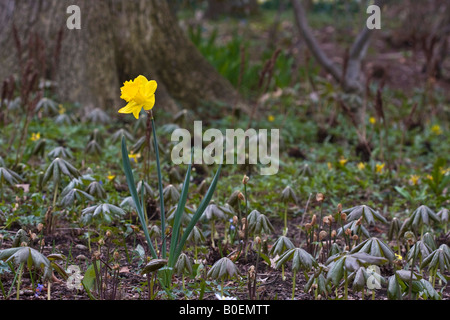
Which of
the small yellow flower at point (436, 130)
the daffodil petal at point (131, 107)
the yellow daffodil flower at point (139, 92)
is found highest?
the yellow daffodil flower at point (139, 92)

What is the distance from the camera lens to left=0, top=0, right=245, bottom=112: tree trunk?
4.39 m

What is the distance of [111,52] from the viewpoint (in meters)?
4.49

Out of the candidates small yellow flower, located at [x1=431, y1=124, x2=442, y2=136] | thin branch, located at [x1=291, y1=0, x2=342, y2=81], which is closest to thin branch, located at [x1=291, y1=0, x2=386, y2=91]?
thin branch, located at [x1=291, y1=0, x2=342, y2=81]

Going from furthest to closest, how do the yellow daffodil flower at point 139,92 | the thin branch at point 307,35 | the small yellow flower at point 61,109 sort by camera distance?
1. the thin branch at point 307,35
2. the small yellow flower at point 61,109
3. the yellow daffodil flower at point 139,92

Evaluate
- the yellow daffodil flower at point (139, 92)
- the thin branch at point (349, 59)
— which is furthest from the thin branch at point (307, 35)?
the yellow daffodil flower at point (139, 92)

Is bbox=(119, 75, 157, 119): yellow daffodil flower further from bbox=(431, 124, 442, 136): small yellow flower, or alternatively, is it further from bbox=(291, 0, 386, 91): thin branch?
bbox=(431, 124, 442, 136): small yellow flower

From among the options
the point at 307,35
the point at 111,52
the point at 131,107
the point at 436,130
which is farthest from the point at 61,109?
the point at 436,130

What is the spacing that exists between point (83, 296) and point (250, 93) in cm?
438

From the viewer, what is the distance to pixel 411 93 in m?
6.87

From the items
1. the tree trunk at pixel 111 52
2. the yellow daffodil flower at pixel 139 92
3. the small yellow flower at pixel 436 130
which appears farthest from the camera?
the small yellow flower at pixel 436 130

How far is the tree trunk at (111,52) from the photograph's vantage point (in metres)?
4.39

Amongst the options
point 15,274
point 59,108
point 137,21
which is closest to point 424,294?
point 15,274

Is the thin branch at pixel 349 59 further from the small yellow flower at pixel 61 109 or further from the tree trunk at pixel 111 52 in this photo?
the small yellow flower at pixel 61 109
